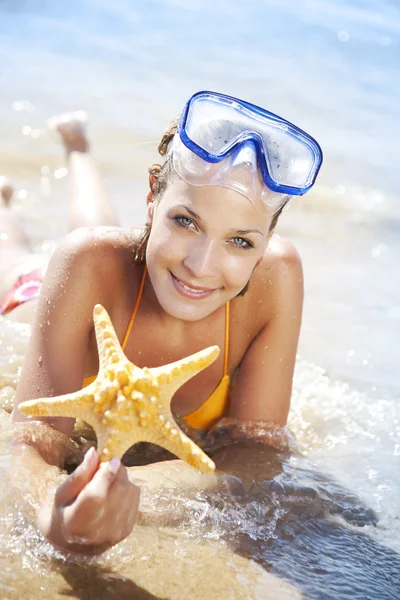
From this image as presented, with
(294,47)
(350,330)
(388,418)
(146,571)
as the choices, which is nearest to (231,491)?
(146,571)

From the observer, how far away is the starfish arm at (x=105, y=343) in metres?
2.65

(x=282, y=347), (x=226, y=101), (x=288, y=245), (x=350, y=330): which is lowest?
(x=350, y=330)

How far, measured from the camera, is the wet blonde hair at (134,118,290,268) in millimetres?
3322

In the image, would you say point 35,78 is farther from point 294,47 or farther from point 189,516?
point 189,516

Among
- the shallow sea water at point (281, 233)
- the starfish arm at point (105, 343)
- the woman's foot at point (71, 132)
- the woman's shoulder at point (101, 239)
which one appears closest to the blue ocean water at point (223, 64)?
the shallow sea water at point (281, 233)

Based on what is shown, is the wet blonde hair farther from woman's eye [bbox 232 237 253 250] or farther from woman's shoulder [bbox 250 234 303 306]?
woman's shoulder [bbox 250 234 303 306]

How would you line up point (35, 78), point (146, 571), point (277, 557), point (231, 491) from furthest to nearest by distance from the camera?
1. point (35, 78)
2. point (231, 491)
3. point (277, 557)
4. point (146, 571)

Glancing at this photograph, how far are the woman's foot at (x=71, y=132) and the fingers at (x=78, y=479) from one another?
382 cm

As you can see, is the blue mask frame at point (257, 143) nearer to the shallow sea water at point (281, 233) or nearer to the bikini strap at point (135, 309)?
the bikini strap at point (135, 309)

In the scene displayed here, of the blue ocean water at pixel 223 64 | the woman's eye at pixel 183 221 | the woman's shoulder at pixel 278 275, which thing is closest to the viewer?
the woman's eye at pixel 183 221

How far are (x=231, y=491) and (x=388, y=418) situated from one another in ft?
4.86

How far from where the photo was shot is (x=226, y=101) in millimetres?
3268

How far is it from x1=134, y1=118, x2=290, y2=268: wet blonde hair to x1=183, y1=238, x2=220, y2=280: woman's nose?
300 mm

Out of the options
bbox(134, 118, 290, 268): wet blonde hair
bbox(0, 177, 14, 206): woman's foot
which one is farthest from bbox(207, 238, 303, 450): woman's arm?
bbox(0, 177, 14, 206): woman's foot
